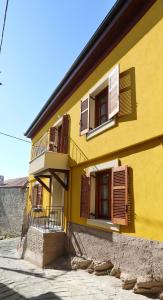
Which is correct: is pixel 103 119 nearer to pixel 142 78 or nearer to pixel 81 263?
pixel 142 78

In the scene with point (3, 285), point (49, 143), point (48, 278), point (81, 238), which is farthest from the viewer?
point (49, 143)

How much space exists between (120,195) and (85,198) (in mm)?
2021

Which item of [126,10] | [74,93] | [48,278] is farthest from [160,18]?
[48,278]

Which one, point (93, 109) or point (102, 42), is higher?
point (102, 42)

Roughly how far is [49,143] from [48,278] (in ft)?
20.6

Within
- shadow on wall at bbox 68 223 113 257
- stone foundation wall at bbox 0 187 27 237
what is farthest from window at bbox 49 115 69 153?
stone foundation wall at bbox 0 187 27 237

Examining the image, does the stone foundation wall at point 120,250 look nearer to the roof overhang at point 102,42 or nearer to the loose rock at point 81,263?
the loose rock at point 81,263

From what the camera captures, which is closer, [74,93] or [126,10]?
[126,10]

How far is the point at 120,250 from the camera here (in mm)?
6141

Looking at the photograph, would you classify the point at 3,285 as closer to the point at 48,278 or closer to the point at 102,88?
the point at 48,278

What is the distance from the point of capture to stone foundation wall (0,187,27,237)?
19.8 meters

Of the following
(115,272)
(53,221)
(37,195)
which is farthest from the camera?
(37,195)

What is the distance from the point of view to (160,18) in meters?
5.82

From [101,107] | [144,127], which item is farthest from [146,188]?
[101,107]
